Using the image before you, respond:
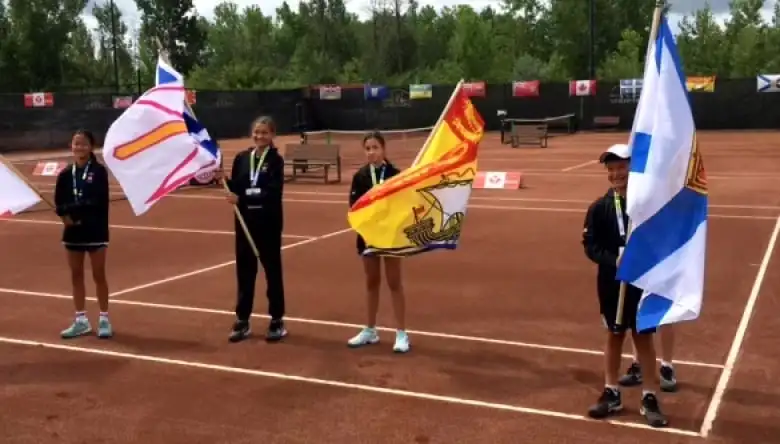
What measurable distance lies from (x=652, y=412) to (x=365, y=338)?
8.47 ft

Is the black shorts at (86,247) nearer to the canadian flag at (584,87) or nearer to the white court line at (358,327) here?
the white court line at (358,327)

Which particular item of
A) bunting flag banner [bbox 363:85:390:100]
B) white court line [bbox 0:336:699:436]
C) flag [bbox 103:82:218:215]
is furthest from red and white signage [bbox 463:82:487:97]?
white court line [bbox 0:336:699:436]

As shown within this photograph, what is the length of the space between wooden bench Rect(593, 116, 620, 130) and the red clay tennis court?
103 ft

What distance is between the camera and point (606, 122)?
44.0 metres

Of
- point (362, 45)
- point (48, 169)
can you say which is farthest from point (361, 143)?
point (362, 45)

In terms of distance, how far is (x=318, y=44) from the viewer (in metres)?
72.9

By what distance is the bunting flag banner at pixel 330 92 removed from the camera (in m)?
46.9

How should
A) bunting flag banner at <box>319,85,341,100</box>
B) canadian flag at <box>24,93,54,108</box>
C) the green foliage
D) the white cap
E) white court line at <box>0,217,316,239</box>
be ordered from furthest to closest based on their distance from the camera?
the green foliage < bunting flag banner at <box>319,85,341,100</box> < canadian flag at <box>24,93,54,108</box> < white court line at <box>0,217,316,239</box> < the white cap

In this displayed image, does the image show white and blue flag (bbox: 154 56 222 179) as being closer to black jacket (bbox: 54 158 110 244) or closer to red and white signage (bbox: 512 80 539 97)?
black jacket (bbox: 54 158 110 244)

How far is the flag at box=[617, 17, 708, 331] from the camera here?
5133 millimetres

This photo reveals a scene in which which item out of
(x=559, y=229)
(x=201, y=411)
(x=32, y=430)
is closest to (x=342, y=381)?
(x=201, y=411)

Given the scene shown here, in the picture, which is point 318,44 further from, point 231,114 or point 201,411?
point 201,411

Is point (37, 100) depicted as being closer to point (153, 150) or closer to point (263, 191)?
point (153, 150)

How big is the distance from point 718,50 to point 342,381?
198 ft
